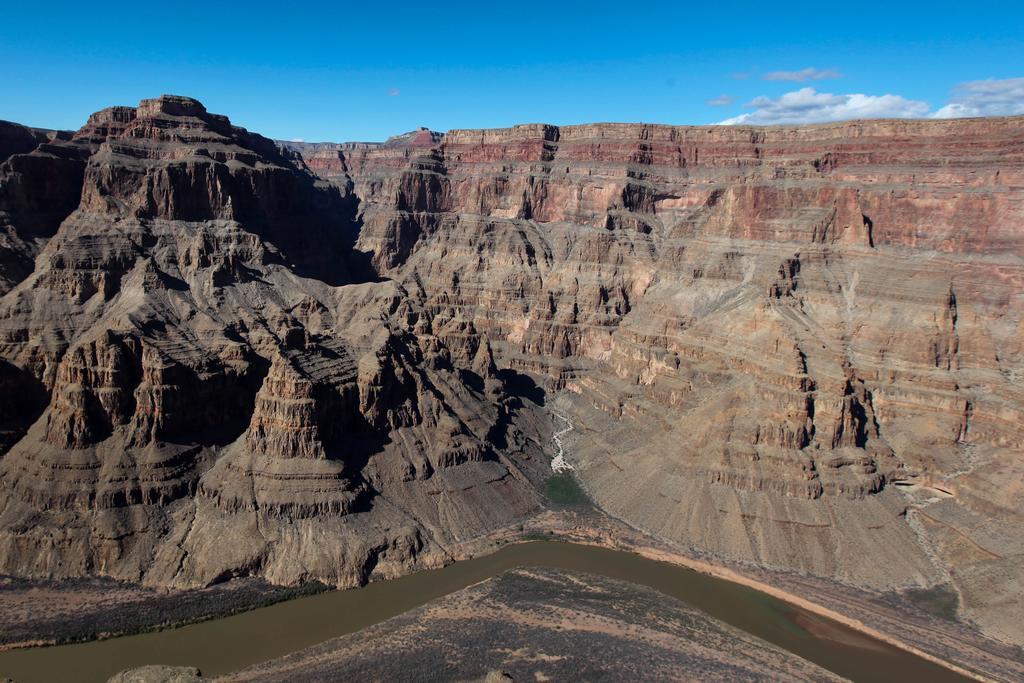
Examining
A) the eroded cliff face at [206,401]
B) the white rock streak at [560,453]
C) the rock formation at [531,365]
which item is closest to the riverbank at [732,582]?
the rock formation at [531,365]

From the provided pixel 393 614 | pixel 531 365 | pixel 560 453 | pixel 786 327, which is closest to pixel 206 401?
pixel 393 614

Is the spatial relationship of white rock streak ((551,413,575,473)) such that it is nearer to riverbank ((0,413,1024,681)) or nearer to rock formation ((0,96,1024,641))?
rock formation ((0,96,1024,641))

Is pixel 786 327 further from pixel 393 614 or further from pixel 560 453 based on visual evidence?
pixel 393 614

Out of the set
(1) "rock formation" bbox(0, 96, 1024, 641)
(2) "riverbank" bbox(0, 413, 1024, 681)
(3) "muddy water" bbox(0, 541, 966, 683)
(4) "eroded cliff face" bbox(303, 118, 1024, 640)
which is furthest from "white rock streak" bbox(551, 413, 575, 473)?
(2) "riverbank" bbox(0, 413, 1024, 681)

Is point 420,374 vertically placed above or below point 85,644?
above

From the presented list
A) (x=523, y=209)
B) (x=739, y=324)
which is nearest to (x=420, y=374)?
(x=739, y=324)

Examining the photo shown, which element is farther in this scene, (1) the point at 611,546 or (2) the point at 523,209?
(2) the point at 523,209

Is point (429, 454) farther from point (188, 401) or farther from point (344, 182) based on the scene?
point (344, 182)

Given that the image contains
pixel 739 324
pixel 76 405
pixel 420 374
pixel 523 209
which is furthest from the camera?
pixel 523 209
